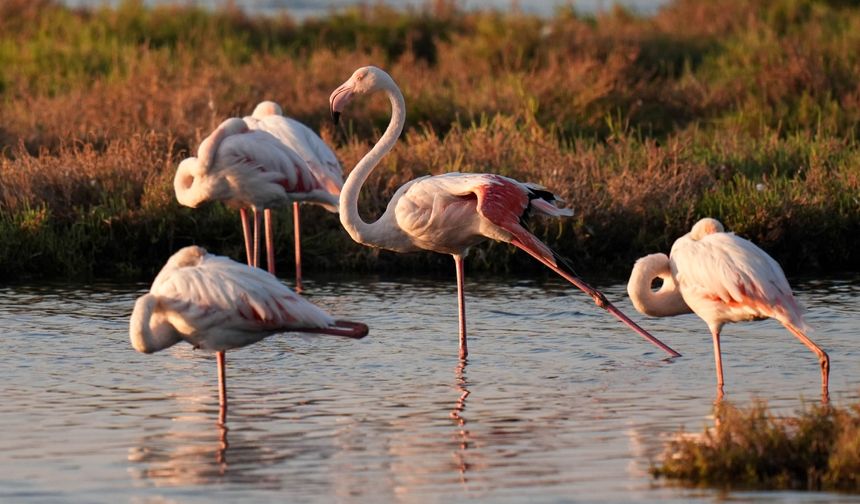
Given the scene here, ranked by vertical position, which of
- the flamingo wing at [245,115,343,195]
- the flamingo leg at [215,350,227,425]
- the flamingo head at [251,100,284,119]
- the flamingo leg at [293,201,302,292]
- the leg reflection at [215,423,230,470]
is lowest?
the leg reflection at [215,423,230,470]

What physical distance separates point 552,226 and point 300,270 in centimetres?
162

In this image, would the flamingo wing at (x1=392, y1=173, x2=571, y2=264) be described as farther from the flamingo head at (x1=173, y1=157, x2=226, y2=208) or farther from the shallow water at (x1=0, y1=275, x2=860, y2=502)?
the flamingo head at (x1=173, y1=157, x2=226, y2=208)

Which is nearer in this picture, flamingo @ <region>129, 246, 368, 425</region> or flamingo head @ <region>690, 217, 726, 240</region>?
flamingo @ <region>129, 246, 368, 425</region>

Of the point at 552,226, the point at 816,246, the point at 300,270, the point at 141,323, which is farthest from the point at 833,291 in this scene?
the point at 141,323

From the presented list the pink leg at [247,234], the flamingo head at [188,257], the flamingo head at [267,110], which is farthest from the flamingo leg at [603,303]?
the flamingo head at [267,110]

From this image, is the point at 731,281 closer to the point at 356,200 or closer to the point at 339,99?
the point at 356,200

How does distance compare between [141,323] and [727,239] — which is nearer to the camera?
[141,323]

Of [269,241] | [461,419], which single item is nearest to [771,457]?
[461,419]

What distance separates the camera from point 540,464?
5.07m

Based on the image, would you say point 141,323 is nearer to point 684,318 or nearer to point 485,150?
point 684,318

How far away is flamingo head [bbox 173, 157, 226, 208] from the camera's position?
8.91 meters

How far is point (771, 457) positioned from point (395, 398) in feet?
6.13

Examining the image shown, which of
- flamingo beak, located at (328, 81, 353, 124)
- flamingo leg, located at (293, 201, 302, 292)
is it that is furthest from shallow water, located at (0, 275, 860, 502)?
flamingo beak, located at (328, 81, 353, 124)

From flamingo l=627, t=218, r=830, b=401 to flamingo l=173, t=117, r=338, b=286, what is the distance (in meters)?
2.90
